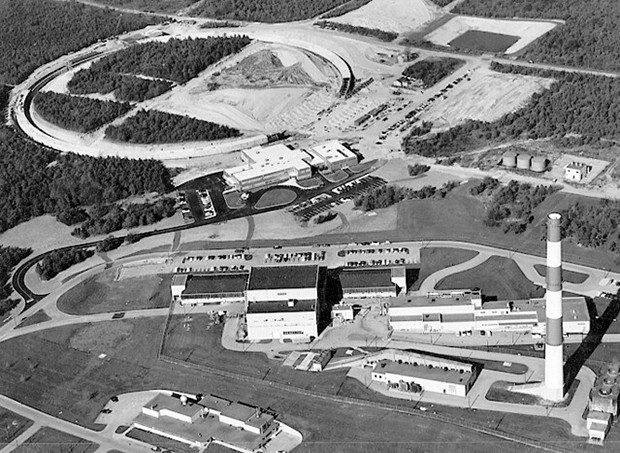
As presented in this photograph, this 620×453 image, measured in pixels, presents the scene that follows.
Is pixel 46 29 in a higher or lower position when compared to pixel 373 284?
higher

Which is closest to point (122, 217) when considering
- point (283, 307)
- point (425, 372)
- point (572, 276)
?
point (283, 307)

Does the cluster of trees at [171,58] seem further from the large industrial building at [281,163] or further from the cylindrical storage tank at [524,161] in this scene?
the cylindrical storage tank at [524,161]

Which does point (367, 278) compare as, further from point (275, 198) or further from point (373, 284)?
point (275, 198)

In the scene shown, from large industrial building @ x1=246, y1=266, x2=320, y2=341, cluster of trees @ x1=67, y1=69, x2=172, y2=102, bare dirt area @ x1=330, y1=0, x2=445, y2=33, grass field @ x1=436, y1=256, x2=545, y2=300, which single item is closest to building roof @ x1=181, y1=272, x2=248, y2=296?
large industrial building @ x1=246, y1=266, x2=320, y2=341

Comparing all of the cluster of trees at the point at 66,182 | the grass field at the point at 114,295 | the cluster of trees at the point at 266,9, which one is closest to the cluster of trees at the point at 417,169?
the cluster of trees at the point at 66,182

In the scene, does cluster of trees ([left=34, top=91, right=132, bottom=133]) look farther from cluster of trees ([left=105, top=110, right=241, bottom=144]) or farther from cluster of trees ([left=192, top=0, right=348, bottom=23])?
cluster of trees ([left=192, top=0, right=348, bottom=23])

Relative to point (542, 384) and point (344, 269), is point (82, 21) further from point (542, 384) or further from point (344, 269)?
point (542, 384)

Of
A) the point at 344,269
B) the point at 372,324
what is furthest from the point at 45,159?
the point at 372,324
